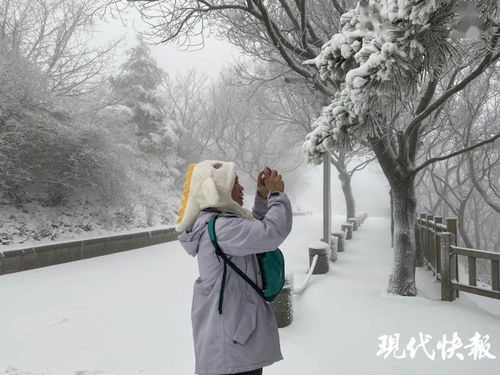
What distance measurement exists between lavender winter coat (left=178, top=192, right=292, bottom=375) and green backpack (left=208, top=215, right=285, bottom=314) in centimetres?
2

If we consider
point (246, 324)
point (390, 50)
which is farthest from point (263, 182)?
point (390, 50)

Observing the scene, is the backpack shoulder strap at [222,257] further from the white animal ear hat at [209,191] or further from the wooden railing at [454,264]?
the wooden railing at [454,264]

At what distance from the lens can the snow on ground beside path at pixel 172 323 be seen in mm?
3438

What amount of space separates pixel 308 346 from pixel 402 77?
2.94 meters

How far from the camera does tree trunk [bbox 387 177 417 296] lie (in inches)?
222

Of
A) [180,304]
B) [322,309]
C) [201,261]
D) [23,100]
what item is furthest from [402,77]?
[23,100]

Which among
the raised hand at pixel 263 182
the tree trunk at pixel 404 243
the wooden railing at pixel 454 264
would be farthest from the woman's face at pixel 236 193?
the tree trunk at pixel 404 243

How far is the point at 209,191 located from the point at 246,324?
750mm

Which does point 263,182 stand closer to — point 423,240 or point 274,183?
point 274,183

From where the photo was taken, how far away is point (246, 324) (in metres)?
1.86

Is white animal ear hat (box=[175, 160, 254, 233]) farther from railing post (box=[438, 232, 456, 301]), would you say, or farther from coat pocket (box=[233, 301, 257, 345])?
railing post (box=[438, 232, 456, 301])

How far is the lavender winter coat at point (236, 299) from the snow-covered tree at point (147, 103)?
17102mm

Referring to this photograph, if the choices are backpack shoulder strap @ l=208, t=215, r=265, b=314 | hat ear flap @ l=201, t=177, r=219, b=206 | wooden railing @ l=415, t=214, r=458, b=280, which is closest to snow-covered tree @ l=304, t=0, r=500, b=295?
hat ear flap @ l=201, t=177, r=219, b=206

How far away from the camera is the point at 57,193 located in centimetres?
962
